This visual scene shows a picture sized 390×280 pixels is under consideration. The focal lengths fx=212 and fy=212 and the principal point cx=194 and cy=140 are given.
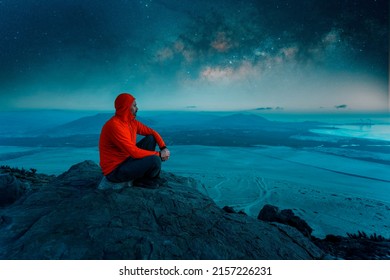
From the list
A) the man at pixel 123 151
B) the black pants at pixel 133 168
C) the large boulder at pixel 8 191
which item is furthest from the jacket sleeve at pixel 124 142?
the large boulder at pixel 8 191

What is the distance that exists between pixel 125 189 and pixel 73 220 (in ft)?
2.65

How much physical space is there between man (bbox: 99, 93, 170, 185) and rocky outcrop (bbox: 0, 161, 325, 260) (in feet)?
1.24

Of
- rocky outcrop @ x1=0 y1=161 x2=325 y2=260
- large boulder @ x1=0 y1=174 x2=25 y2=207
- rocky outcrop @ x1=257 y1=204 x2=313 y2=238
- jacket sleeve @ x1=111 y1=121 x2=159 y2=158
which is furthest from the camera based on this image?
rocky outcrop @ x1=257 y1=204 x2=313 y2=238

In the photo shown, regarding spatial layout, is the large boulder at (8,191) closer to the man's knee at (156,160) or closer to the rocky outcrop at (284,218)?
the man's knee at (156,160)

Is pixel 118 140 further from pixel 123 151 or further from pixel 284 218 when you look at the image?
pixel 284 218

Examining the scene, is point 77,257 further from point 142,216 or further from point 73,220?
point 142,216

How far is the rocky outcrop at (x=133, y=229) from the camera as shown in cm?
253

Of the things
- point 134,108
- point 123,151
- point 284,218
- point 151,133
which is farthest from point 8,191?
point 284,218

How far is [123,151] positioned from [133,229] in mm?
1079

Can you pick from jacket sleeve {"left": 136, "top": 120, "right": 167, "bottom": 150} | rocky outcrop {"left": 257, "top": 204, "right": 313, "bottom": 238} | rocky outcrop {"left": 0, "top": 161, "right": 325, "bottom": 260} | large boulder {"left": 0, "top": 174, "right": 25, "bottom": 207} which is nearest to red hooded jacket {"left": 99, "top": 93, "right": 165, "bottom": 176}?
jacket sleeve {"left": 136, "top": 120, "right": 167, "bottom": 150}

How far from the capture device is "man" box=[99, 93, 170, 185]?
2969 millimetres

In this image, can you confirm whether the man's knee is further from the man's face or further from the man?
the man's face

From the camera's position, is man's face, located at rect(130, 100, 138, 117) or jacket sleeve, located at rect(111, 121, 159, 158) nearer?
jacket sleeve, located at rect(111, 121, 159, 158)

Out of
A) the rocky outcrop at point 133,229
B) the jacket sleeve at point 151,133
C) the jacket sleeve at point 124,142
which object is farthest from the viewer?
the jacket sleeve at point 151,133
